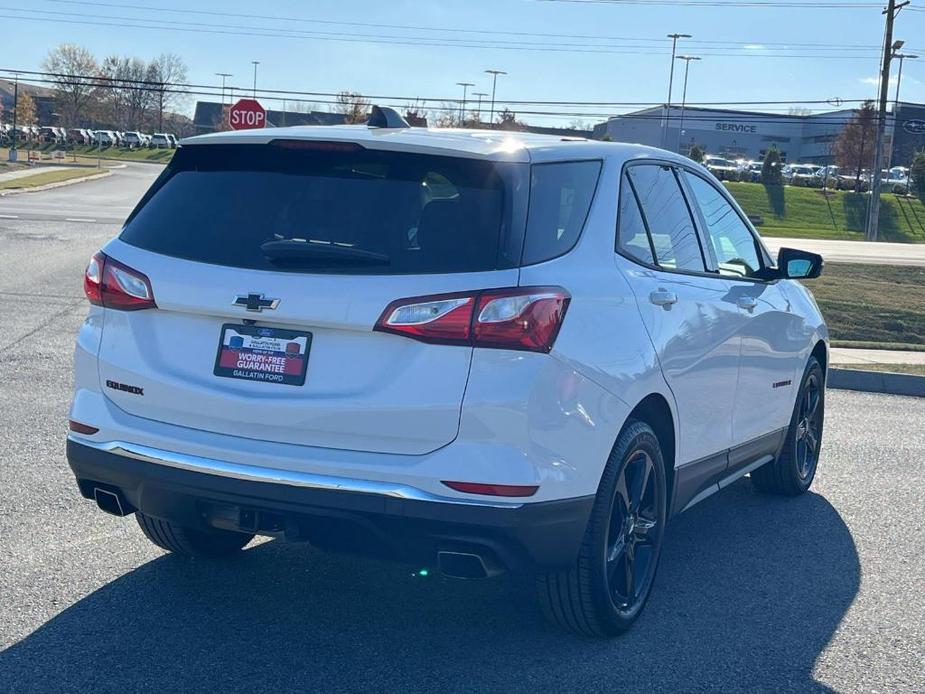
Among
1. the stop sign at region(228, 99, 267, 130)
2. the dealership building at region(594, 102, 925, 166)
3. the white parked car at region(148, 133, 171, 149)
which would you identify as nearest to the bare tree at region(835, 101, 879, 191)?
the dealership building at region(594, 102, 925, 166)

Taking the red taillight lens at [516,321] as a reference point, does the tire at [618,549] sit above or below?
below

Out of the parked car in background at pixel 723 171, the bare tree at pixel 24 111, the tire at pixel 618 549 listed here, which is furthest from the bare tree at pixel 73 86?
the tire at pixel 618 549

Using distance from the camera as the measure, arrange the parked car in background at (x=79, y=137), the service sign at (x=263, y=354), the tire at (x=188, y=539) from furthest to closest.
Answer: the parked car in background at (x=79, y=137) → the tire at (x=188, y=539) → the service sign at (x=263, y=354)

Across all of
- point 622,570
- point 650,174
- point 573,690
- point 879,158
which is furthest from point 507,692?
point 879,158

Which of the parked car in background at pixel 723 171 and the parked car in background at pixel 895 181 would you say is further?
the parked car in background at pixel 723 171

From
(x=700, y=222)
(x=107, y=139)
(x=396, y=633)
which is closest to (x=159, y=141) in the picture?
(x=107, y=139)

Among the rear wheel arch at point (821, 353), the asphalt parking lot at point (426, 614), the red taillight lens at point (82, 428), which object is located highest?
the rear wheel arch at point (821, 353)

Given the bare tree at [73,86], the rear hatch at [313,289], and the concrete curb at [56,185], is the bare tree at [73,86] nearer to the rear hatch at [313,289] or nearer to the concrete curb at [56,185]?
the concrete curb at [56,185]

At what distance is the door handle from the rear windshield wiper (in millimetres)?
1258

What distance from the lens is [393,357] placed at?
12.5 ft

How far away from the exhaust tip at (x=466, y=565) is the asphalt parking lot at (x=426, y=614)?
418 millimetres

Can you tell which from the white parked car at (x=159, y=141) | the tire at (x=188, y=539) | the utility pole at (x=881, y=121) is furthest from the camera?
the white parked car at (x=159, y=141)

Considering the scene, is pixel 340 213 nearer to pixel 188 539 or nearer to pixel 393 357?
pixel 393 357

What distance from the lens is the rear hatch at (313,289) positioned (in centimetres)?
379
